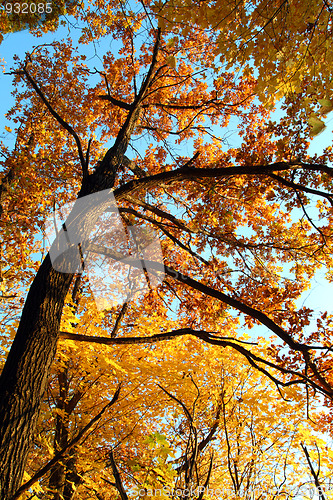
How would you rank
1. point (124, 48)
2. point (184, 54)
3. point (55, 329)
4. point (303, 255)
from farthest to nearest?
point (124, 48) → point (184, 54) → point (303, 255) → point (55, 329)

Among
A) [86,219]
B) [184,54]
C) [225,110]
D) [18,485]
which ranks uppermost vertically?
[184,54]

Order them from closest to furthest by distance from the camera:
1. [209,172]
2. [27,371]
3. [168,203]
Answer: [27,371], [209,172], [168,203]

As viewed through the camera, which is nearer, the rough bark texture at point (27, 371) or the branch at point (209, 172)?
the rough bark texture at point (27, 371)

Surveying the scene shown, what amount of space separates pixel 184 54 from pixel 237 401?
669 centimetres

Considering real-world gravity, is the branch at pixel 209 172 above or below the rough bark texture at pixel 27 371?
above

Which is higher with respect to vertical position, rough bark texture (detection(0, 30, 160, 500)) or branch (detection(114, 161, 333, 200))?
branch (detection(114, 161, 333, 200))

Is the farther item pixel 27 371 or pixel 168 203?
pixel 168 203

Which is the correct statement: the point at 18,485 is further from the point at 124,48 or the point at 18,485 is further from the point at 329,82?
the point at 124,48

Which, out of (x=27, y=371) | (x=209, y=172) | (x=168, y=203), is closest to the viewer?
(x=27, y=371)

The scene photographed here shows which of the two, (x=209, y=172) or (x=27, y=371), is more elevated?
(x=209, y=172)

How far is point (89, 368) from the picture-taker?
11.8 ft

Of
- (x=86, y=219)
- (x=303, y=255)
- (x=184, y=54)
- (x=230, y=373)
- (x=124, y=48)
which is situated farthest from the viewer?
(x=124, y=48)

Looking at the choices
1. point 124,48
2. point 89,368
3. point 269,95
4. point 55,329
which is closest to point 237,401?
point 89,368

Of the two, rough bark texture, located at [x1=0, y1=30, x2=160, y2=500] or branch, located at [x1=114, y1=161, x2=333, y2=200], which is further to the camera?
branch, located at [x1=114, y1=161, x2=333, y2=200]
